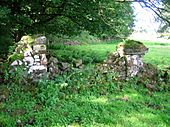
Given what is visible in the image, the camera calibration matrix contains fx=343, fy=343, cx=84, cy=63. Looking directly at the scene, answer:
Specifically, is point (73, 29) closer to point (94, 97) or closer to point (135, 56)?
point (135, 56)

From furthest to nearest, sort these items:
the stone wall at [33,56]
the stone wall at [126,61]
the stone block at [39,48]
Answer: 1. the stone wall at [126,61]
2. the stone block at [39,48]
3. the stone wall at [33,56]

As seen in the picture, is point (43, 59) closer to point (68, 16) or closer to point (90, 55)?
point (68, 16)

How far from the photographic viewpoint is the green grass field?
705 cm

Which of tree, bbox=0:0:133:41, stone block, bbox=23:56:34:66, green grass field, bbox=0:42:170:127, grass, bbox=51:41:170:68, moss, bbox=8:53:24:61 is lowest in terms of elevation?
green grass field, bbox=0:42:170:127

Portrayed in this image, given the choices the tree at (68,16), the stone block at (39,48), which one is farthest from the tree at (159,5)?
the stone block at (39,48)

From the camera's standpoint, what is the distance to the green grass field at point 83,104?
705 centimetres

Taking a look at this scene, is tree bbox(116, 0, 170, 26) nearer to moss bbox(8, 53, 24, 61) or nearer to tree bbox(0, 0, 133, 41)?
tree bbox(0, 0, 133, 41)

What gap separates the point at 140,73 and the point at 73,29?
445cm

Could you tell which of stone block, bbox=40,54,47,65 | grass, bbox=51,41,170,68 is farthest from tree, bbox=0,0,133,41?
stone block, bbox=40,54,47,65

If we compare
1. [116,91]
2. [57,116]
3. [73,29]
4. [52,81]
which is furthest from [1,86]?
[73,29]

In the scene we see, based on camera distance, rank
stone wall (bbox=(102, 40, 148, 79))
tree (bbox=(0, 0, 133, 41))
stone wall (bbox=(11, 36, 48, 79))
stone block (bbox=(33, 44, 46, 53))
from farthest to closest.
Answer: tree (bbox=(0, 0, 133, 41))
stone wall (bbox=(102, 40, 148, 79))
stone block (bbox=(33, 44, 46, 53))
stone wall (bbox=(11, 36, 48, 79))

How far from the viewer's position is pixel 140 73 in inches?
412

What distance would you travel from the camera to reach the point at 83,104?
7969 millimetres

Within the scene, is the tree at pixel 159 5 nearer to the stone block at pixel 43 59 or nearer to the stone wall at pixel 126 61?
the stone wall at pixel 126 61
